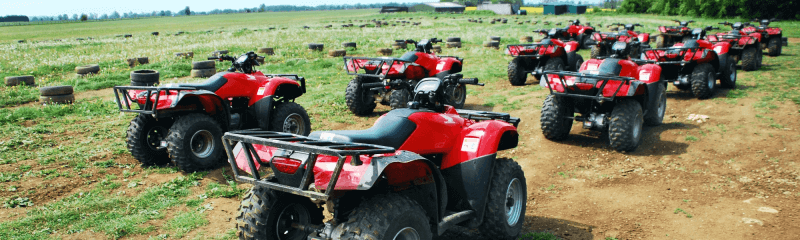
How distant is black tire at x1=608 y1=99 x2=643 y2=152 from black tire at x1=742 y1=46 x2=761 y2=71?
1078 cm

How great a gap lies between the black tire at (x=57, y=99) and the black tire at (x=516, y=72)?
411 inches

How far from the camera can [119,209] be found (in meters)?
5.87

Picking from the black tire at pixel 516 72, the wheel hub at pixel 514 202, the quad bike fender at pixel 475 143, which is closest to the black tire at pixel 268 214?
the quad bike fender at pixel 475 143

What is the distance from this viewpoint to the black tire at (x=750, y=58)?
16391 millimetres

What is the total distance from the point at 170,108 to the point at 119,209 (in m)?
1.56

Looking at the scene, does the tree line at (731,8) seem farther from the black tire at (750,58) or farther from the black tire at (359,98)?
the black tire at (359,98)

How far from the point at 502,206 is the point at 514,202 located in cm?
44

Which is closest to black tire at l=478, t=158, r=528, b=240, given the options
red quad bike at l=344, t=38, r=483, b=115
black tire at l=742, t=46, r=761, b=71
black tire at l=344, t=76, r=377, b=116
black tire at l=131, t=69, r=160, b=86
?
red quad bike at l=344, t=38, r=483, b=115

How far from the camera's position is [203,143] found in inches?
290

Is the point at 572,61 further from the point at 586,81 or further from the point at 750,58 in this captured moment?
the point at 586,81

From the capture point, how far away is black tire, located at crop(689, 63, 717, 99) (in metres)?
11.7

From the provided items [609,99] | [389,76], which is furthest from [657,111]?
[389,76]

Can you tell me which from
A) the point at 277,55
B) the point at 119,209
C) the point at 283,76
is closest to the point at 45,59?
the point at 277,55

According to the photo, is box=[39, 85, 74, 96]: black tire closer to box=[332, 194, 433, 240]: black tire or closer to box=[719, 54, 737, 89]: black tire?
box=[332, 194, 433, 240]: black tire
